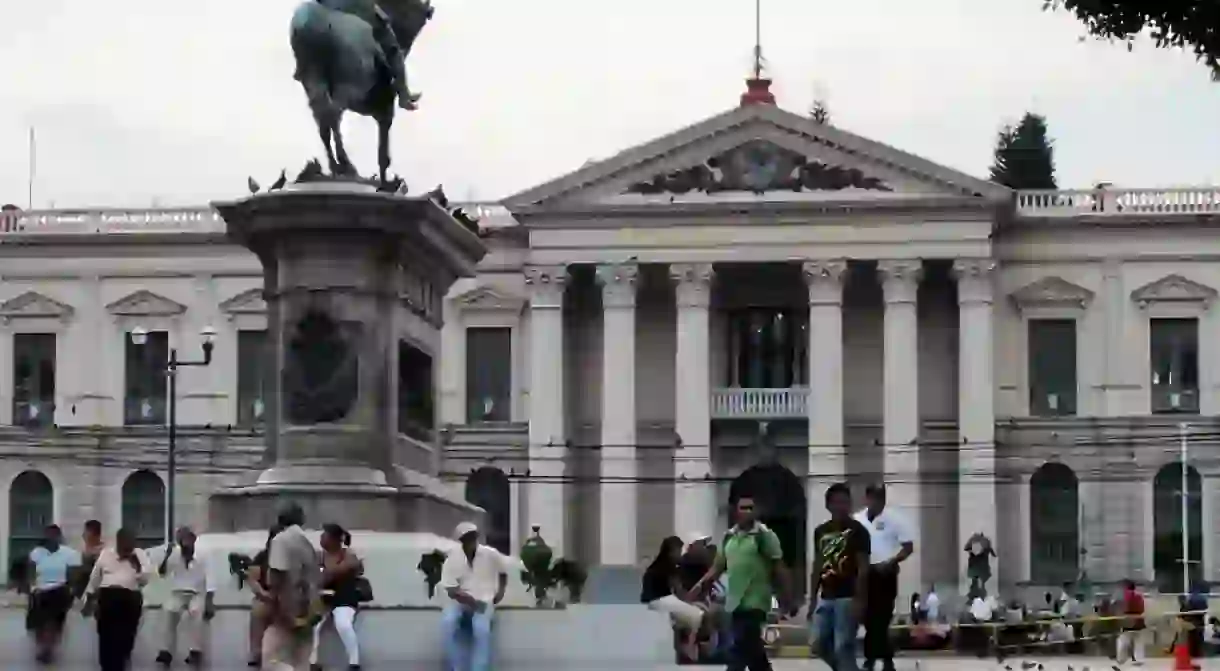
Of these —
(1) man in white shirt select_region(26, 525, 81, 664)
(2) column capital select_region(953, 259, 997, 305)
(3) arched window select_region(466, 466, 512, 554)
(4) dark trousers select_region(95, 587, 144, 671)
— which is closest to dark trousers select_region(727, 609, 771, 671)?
(4) dark trousers select_region(95, 587, 144, 671)

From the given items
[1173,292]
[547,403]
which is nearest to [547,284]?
[547,403]

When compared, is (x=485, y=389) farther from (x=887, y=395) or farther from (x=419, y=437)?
(x=419, y=437)

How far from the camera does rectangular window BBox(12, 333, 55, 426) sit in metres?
68.8

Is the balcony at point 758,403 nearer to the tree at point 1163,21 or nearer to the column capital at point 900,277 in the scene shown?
the column capital at point 900,277

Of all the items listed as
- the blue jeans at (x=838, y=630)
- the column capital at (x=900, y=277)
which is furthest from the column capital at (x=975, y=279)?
the blue jeans at (x=838, y=630)

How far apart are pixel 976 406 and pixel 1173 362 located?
4756 millimetres

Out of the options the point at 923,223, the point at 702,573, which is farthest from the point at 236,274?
the point at 702,573

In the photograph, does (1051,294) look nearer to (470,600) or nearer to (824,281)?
(824,281)

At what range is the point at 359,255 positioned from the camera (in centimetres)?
2250

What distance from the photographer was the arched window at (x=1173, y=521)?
212 ft

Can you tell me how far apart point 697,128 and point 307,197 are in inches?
1696

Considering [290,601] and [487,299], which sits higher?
[487,299]

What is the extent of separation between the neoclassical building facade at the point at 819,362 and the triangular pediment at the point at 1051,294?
0.16ft

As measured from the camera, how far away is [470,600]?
20406 millimetres
